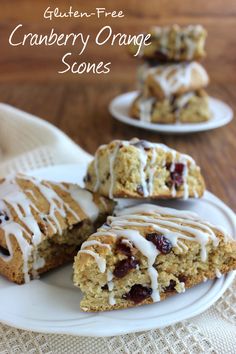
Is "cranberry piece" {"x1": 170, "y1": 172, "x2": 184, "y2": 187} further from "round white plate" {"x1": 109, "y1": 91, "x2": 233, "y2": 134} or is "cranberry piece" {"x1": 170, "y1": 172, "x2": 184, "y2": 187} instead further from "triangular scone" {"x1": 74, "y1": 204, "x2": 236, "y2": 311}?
"round white plate" {"x1": 109, "y1": 91, "x2": 233, "y2": 134}

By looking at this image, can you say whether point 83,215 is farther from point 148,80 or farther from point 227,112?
point 227,112

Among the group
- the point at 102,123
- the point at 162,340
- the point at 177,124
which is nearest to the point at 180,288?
the point at 162,340

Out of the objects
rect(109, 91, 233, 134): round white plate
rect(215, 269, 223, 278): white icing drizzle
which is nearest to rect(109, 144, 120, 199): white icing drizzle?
rect(215, 269, 223, 278): white icing drizzle

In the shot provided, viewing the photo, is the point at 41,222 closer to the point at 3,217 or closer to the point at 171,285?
the point at 3,217

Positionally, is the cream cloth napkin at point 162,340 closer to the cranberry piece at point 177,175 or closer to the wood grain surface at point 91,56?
the cranberry piece at point 177,175

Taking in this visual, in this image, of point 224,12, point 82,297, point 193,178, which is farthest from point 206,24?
point 82,297

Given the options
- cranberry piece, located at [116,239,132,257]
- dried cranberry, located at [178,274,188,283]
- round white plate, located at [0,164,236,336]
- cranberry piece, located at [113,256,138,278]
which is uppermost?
cranberry piece, located at [116,239,132,257]
